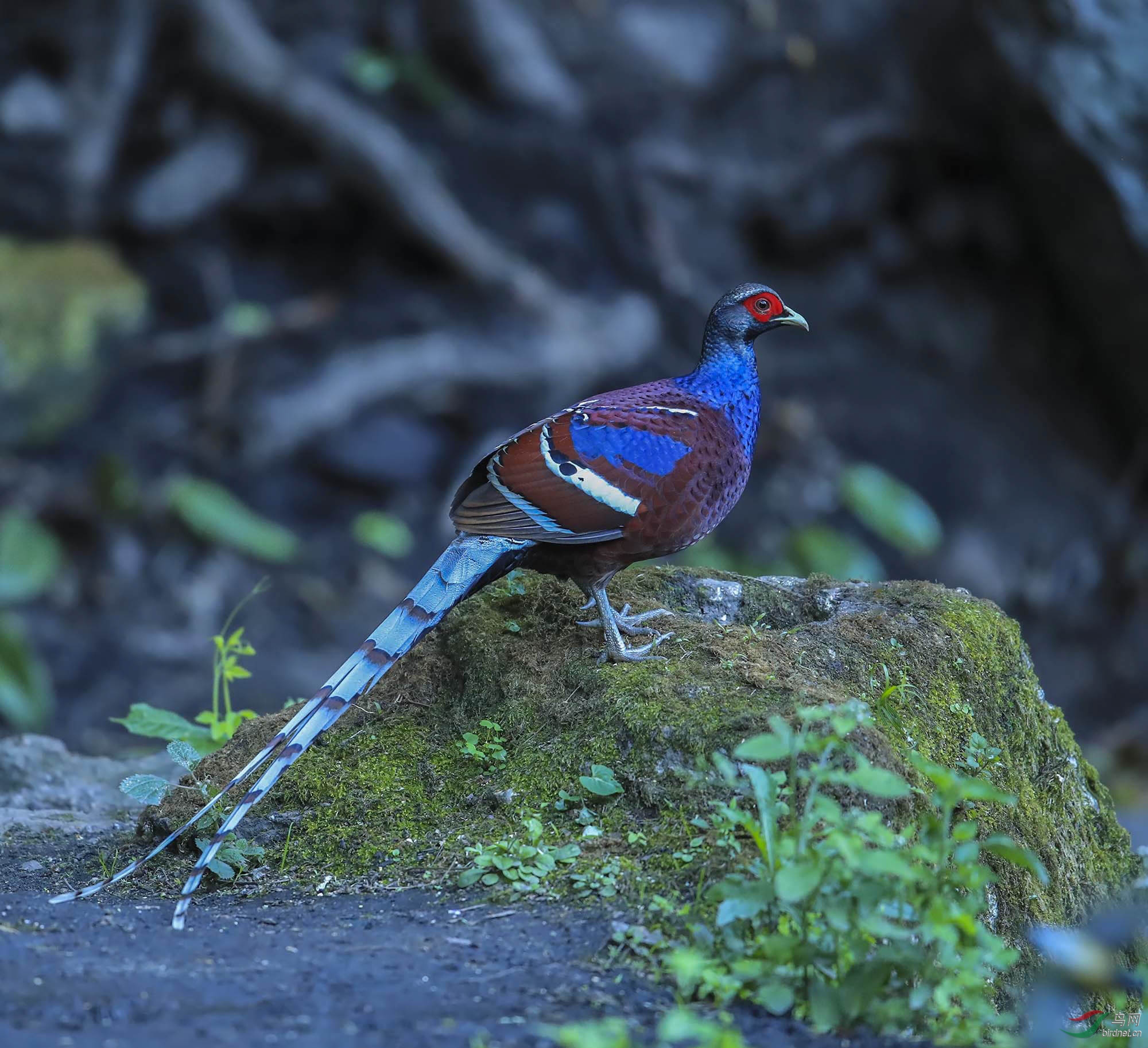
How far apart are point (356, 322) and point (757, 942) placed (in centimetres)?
872

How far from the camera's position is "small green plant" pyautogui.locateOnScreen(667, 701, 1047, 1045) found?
2672 mm

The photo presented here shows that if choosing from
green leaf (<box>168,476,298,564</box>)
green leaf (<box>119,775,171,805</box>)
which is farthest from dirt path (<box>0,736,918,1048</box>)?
green leaf (<box>168,476,298,564</box>)

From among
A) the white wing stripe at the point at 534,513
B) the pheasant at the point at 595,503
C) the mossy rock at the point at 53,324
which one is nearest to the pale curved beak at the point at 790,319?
the pheasant at the point at 595,503

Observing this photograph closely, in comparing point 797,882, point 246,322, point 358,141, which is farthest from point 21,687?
point 797,882

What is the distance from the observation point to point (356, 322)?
1088 cm

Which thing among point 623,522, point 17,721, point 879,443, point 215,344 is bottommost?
point 17,721

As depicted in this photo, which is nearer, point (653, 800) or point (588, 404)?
point (653, 800)

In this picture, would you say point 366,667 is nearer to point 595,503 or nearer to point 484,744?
point 484,744

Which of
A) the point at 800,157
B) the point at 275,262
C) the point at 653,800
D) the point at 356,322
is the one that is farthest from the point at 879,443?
the point at 653,800

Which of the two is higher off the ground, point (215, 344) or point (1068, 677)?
point (215, 344)

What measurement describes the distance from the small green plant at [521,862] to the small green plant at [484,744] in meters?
0.44

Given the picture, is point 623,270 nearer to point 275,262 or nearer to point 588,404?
point 275,262

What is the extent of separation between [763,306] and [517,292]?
5.96m

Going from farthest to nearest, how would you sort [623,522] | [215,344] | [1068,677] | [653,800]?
[1068,677], [215,344], [623,522], [653,800]
